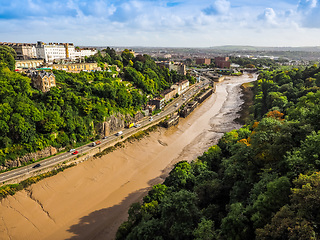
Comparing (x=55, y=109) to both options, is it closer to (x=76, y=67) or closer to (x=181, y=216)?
(x=76, y=67)

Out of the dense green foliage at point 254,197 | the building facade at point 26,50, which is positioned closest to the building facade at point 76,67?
the building facade at point 26,50

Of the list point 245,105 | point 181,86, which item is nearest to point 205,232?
point 245,105

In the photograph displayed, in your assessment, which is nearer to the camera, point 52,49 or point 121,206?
point 121,206

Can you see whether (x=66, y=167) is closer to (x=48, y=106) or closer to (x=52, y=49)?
(x=48, y=106)

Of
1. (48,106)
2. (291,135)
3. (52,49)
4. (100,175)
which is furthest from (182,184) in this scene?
(52,49)

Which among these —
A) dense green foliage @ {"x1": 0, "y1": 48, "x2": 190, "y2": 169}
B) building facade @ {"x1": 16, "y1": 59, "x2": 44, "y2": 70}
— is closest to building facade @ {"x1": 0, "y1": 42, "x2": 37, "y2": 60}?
building facade @ {"x1": 16, "y1": 59, "x2": 44, "y2": 70}

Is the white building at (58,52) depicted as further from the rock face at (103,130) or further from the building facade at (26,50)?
the rock face at (103,130)
